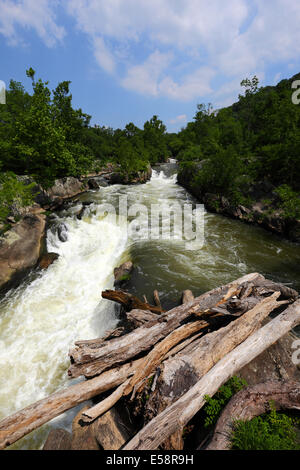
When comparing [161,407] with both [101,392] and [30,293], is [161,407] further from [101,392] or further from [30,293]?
[30,293]

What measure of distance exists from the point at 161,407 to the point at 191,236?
10369 mm

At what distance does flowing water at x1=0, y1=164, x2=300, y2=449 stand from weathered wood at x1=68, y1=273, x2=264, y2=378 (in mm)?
1497

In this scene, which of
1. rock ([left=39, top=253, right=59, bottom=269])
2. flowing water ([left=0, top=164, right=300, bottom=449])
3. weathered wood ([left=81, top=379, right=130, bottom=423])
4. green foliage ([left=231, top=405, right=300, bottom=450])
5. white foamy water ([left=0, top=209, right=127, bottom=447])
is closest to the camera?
green foliage ([left=231, top=405, right=300, bottom=450])

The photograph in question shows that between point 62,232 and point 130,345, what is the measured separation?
31.0 feet

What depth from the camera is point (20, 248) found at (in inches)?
383

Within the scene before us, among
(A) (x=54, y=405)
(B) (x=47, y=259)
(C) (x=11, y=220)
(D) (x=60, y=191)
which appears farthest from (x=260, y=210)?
(D) (x=60, y=191)

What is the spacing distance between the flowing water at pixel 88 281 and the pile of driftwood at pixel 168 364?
55.5 inches

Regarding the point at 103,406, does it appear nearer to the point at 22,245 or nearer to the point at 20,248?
the point at 20,248

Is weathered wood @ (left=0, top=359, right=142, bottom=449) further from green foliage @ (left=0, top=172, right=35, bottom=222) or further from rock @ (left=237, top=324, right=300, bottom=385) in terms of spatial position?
green foliage @ (left=0, top=172, right=35, bottom=222)

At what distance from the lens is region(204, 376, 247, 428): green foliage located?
2.86m

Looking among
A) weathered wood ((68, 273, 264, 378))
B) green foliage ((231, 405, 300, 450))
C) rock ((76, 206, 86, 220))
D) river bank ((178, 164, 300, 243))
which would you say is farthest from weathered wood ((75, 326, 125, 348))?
river bank ((178, 164, 300, 243))

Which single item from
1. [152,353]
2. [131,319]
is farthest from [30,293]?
[152,353]

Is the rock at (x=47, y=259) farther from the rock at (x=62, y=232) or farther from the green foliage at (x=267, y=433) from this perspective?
the green foliage at (x=267, y=433)
